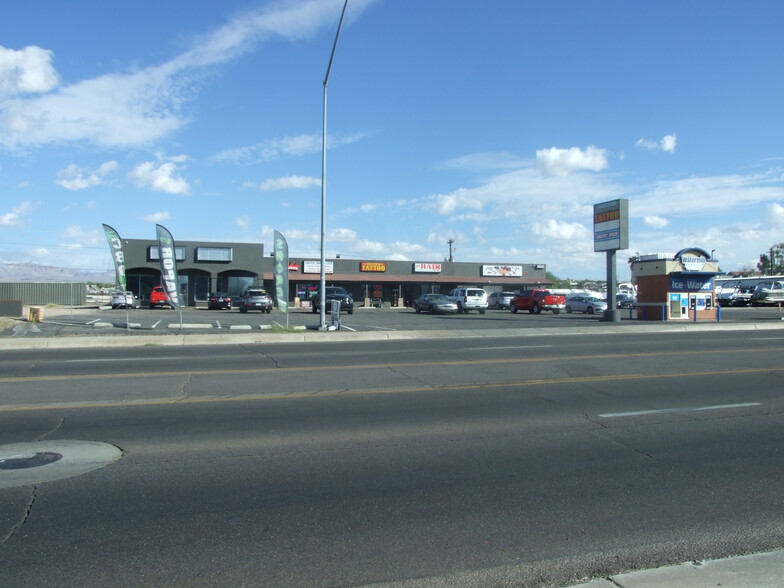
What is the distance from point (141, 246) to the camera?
53156 millimetres

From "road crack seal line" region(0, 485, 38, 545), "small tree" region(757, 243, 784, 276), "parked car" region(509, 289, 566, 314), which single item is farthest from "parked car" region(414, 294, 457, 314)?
"small tree" region(757, 243, 784, 276)

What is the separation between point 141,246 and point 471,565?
53883mm

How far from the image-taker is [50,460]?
6453mm

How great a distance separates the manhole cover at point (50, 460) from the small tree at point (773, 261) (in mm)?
116285

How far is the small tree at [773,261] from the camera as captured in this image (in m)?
107

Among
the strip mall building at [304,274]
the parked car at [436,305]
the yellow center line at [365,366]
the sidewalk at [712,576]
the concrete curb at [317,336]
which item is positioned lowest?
the sidewalk at [712,576]

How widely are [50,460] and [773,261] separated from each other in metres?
124

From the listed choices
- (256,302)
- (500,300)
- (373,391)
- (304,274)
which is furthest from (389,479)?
(304,274)

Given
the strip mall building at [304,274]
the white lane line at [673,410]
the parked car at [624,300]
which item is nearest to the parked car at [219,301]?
the strip mall building at [304,274]

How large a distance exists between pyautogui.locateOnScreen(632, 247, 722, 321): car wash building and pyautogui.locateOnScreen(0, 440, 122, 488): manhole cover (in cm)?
3284

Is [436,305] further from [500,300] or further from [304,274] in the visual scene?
[304,274]

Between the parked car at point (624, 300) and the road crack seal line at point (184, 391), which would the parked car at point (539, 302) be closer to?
the parked car at point (624, 300)

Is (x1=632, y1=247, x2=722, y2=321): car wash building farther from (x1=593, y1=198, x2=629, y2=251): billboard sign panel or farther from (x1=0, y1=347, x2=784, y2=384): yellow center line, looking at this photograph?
(x1=0, y1=347, x2=784, y2=384): yellow center line

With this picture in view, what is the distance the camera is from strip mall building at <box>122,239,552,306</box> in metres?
54.2
